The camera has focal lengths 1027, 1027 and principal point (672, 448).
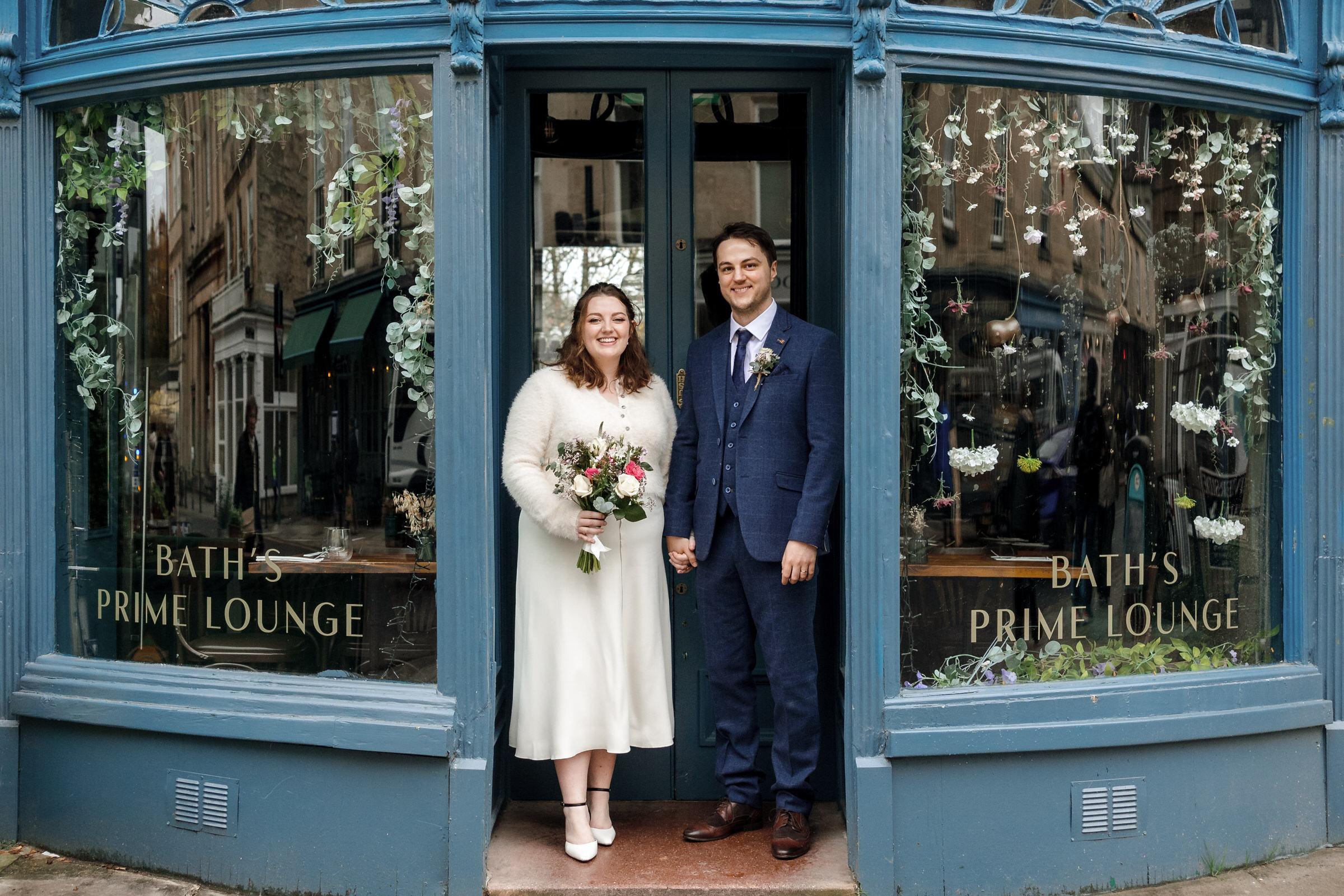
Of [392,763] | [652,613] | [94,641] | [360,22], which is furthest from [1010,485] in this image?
[94,641]

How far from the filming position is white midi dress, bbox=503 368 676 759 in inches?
153

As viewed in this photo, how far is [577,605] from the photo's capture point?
12.9 ft

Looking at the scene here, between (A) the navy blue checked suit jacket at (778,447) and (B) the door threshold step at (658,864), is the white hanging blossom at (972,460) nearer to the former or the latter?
(A) the navy blue checked suit jacket at (778,447)

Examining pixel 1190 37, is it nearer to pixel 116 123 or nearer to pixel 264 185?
pixel 264 185

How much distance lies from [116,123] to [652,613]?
298 cm

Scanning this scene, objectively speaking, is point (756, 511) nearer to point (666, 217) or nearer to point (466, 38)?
point (666, 217)

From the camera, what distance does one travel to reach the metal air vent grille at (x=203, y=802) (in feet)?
12.6

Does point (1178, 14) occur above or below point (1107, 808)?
above

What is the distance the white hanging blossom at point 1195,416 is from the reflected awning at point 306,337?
11.2ft

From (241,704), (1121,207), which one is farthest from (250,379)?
(1121,207)

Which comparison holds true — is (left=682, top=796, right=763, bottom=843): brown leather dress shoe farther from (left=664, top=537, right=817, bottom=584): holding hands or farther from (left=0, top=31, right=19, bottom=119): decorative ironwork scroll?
(left=0, top=31, right=19, bottom=119): decorative ironwork scroll

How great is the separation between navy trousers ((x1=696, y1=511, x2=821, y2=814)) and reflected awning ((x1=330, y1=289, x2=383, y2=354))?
1.58 meters

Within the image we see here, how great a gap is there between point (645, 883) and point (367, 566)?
159cm

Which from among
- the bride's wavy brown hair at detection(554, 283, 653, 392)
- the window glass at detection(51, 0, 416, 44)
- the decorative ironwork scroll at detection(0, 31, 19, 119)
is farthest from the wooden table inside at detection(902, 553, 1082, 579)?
the decorative ironwork scroll at detection(0, 31, 19, 119)
